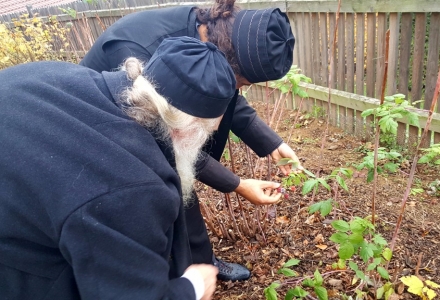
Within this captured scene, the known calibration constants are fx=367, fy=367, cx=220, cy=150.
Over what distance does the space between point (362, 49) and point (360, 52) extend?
41 mm

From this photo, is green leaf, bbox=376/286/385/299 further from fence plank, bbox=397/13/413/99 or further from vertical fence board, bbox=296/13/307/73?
vertical fence board, bbox=296/13/307/73

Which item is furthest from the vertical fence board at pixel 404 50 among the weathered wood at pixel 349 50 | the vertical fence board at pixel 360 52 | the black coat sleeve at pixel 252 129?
the black coat sleeve at pixel 252 129

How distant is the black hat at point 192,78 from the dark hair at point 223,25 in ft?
1.66

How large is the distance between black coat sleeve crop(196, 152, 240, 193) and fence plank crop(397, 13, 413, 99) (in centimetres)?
246

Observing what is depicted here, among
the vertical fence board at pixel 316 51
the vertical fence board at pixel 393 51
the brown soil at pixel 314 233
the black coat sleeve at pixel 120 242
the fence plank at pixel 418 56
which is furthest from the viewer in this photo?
the vertical fence board at pixel 316 51

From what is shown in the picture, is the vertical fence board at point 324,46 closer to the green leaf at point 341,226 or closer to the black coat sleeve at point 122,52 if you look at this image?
the black coat sleeve at point 122,52

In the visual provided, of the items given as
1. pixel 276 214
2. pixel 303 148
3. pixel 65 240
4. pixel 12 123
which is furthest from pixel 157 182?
pixel 303 148

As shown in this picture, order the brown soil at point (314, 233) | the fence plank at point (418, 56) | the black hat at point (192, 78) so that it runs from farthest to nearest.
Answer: the fence plank at point (418, 56) < the brown soil at point (314, 233) < the black hat at point (192, 78)

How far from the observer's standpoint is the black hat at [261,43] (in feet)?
5.44

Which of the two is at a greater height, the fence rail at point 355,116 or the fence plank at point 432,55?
the fence plank at point 432,55

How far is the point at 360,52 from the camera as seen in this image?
3846mm

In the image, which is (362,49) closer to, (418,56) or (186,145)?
(418,56)

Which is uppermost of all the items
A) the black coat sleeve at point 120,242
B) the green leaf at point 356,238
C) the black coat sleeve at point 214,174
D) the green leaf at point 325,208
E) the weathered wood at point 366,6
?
the weathered wood at point 366,6

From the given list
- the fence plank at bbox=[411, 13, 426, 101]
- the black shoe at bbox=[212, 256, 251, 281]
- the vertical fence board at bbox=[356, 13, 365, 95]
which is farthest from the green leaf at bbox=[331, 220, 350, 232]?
the vertical fence board at bbox=[356, 13, 365, 95]
